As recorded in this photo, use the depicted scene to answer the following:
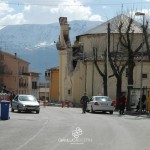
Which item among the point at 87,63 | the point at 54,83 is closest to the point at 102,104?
the point at 87,63

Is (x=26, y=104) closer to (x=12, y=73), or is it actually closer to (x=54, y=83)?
(x=54, y=83)

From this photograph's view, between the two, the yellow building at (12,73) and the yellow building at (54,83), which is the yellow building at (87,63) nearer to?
the yellow building at (54,83)

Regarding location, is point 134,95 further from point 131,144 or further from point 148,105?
point 131,144

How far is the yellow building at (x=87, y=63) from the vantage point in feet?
246

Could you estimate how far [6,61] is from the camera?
123 m

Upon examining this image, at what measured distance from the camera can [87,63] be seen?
7669 cm

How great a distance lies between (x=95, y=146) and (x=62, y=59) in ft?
225

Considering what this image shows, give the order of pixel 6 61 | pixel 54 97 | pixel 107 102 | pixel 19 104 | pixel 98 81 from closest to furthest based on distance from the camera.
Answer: pixel 19 104 → pixel 107 102 → pixel 98 81 → pixel 54 97 → pixel 6 61

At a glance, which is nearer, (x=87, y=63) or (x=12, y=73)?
(x=87, y=63)

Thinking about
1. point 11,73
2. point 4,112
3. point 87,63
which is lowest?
point 4,112

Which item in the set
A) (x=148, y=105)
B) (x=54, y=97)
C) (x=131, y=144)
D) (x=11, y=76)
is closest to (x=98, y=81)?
(x=54, y=97)

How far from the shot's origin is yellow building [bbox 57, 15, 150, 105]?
75.0m

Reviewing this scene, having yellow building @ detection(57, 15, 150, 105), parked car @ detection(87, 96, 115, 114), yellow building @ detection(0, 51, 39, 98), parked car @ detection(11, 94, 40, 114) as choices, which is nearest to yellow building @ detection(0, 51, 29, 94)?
yellow building @ detection(0, 51, 39, 98)

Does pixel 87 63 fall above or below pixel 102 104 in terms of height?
above
